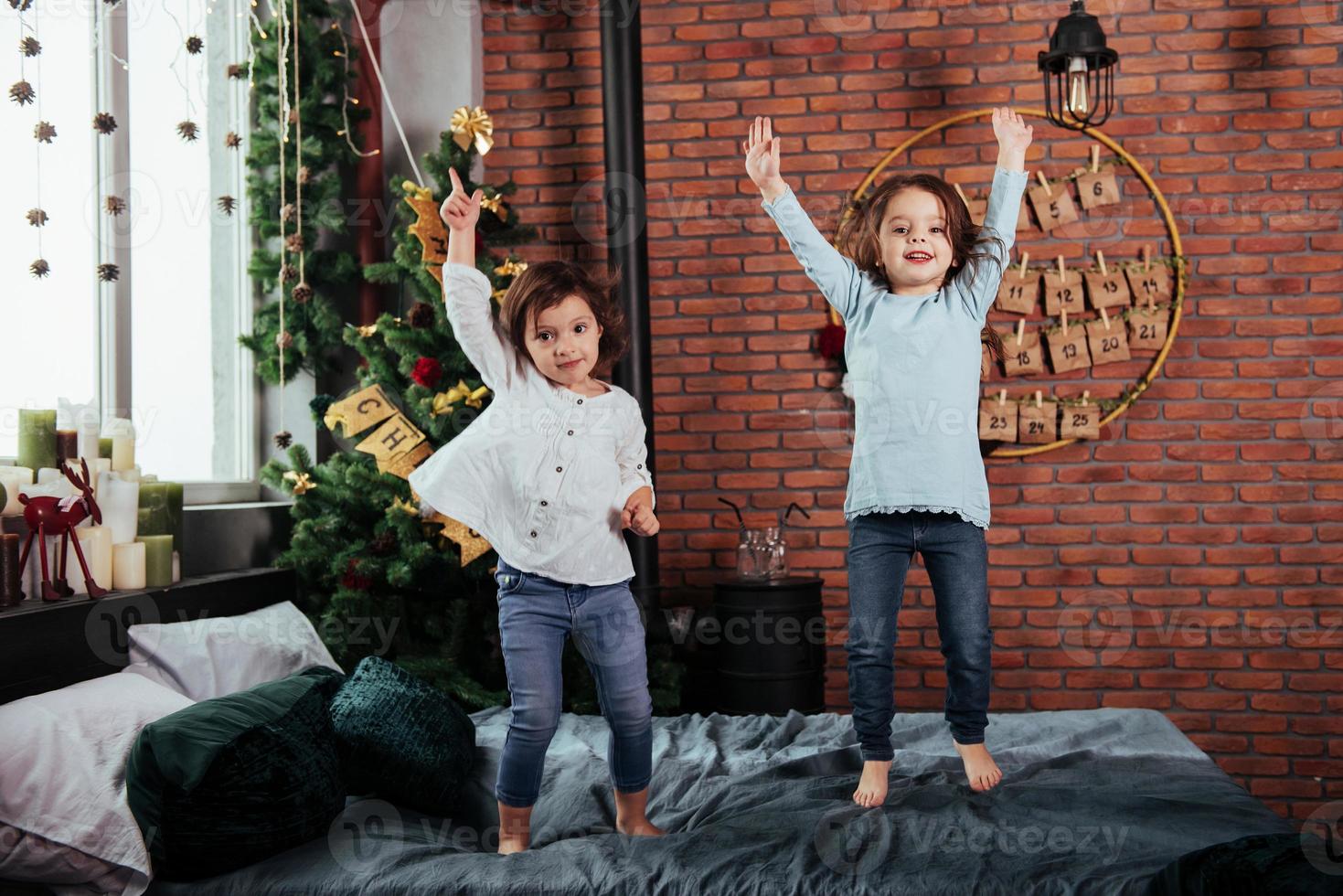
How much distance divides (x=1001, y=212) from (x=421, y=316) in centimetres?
170

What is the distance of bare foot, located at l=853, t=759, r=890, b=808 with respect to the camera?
2.03m

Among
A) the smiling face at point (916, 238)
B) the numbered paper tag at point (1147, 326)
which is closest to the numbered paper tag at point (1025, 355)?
the numbered paper tag at point (1147, 326)

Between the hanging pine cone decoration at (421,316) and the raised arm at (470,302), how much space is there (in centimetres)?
107

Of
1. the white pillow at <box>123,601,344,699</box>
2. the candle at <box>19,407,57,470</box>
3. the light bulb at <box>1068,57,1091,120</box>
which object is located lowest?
the white pillow at <box>123,601,344,699</box>

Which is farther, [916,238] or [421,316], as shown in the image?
[421,316]

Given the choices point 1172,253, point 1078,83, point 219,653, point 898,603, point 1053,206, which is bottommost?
point 219,653

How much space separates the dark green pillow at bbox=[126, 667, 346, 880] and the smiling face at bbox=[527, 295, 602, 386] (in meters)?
0.79

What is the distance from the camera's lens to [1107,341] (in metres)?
3.46

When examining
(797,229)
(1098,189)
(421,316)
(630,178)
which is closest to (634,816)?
(797,229)

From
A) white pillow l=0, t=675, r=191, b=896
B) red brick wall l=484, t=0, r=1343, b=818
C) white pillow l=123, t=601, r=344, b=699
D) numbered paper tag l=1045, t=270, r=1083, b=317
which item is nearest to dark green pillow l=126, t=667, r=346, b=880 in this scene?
white pillow l=0, t=675, r=191, b=896

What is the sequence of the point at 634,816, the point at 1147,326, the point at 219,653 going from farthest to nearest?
the point at 1147,326, the point at 219,653, the point at 634,816

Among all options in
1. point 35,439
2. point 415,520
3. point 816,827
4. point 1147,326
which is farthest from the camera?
point 1147,326

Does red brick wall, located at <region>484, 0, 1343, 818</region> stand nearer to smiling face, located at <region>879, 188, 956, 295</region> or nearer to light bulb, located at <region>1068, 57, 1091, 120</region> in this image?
light bulb, located at <region>1068, 57, 1091, 120</region>

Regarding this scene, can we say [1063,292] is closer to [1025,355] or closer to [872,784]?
[1025,355]
